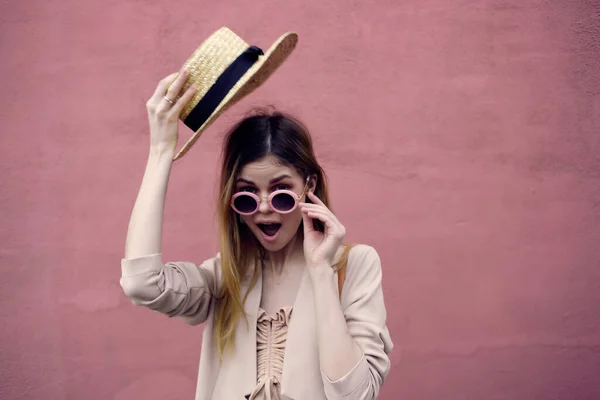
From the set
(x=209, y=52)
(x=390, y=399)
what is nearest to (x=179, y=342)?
(x=390, y=399)

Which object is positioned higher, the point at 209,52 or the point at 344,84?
the point at 344,84

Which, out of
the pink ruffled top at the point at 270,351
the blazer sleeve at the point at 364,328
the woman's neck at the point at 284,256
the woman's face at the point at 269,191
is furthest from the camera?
the woman's neck at the point at 284,256

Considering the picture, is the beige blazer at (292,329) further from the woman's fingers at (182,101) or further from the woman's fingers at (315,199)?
the woman's fingers at (182,101)

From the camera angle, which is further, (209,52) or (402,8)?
(402,8)

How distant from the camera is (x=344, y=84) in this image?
3.90 metres

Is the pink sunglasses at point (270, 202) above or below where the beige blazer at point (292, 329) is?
above

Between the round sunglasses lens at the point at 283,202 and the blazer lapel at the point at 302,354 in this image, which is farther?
the round sunglasses lens at the point at 283,202

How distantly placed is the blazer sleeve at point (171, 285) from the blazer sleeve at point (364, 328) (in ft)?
1.53

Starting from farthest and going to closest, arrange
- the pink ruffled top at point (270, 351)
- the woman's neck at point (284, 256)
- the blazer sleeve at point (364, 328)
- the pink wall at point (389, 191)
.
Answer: the pink wall at point (389, 191) → the woman's neck at point (284, 256) → the pink ruffled top at point (270, 351) → the blazer sleeve at point (364, 328)

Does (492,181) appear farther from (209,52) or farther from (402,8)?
(209,52)

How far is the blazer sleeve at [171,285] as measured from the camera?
6.56 feet

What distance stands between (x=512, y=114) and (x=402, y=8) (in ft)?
2.84

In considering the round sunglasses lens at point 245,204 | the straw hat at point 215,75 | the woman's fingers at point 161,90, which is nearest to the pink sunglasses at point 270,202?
the round sunglasses lens at point 245,204

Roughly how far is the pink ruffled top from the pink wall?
5.79ft
